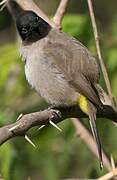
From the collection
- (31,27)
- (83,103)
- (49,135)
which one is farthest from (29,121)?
(49,135)

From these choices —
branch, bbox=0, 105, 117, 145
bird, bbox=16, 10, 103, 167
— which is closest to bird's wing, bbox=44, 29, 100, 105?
bird, bbox=16, 10, 103, 167

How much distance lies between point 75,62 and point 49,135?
3.20 feet

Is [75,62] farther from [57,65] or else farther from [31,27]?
[31,27]

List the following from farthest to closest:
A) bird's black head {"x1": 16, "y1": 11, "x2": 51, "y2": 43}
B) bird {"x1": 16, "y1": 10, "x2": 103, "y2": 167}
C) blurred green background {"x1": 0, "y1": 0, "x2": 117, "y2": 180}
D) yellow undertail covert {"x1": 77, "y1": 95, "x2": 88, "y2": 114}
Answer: blurred green background {"x1": 0, "y1": 0, "x2": 117, "y2": 180}
bird's black head {"x1": 16, "y1": 11, "x2": 51, "y2": 43}
bird {"x1": 16, "y1": 10, "x2": 103, "y2": 167}
yellow undertail covert {"x1": 77, "y1": 95, "x2": 88, "y2": 114}

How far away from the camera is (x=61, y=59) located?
4246 mm

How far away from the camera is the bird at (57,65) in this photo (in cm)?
412

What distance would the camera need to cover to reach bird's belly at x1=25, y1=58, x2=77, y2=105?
421 centimetres

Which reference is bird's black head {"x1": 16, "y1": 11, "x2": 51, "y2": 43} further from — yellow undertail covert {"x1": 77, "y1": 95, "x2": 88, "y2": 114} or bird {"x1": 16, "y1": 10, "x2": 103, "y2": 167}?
yellow undertail covert {"x1": 77, "y1": 95, "x2": 88, "y2": 114}

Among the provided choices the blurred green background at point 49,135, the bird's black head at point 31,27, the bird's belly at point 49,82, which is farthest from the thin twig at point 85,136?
the bird's black head at point 31,27

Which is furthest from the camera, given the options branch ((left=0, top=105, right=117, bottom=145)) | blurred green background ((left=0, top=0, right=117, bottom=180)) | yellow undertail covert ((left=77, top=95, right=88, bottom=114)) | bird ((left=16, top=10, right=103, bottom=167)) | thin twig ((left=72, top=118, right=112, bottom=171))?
blurred green background ((left=0, top=0, right=117, bottom=180))

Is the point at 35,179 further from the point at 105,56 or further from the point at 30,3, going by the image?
the point at 30,3

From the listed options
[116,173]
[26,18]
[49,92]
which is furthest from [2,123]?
[116,173]

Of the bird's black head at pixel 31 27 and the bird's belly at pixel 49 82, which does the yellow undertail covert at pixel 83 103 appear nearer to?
the bird's belly at pixel 49 82

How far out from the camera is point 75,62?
4184 millimetres
